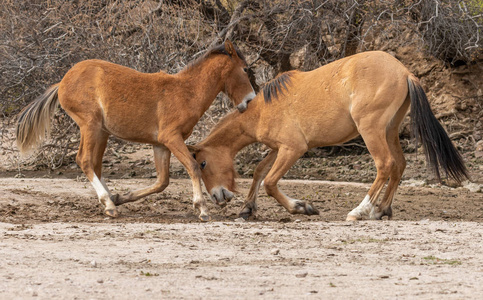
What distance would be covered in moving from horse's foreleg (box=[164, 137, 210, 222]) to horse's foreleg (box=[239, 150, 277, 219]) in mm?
569

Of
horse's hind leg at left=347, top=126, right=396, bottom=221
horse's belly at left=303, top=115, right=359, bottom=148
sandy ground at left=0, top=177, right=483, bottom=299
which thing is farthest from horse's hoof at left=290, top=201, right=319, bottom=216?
horse's belly at left=303, top=115, right=359, bottom=148

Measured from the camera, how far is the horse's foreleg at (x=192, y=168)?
698 centimetres

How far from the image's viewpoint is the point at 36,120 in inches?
306

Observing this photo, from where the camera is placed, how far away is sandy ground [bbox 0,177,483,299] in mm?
3723

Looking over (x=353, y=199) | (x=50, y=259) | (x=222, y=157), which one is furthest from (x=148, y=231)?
(x=353, y=199)

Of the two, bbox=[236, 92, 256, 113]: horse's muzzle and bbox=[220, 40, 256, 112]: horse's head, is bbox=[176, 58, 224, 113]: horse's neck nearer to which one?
bbox=[220, 40, 256, 112]: horse's head

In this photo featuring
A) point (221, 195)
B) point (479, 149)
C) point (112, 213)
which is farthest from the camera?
point (479, 149)

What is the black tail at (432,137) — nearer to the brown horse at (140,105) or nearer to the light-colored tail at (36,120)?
the brown horse at (140,105)

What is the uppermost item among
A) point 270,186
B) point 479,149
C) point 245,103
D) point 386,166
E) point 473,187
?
point 245,103

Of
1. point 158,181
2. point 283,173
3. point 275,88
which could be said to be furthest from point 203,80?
point 283,173

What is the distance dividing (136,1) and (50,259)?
7.05 m

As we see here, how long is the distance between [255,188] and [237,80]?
1.22 metres

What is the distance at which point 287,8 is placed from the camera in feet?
36.4

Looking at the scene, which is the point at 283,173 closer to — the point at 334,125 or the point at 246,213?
the point at 246,213
